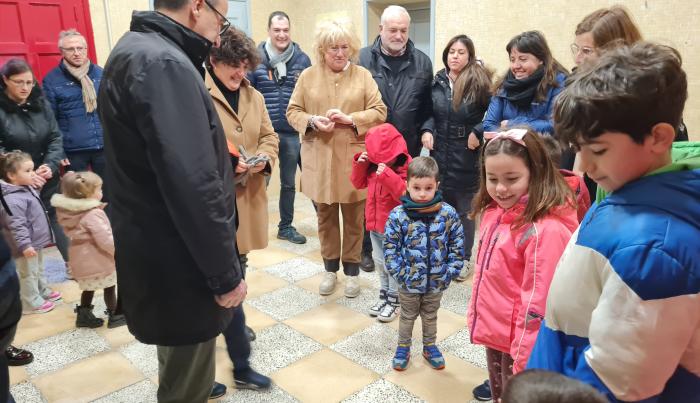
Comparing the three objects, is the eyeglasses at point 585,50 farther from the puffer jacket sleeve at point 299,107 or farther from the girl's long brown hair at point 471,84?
the puffer jacket sleeve at point 299,107

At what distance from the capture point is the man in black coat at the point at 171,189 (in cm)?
130

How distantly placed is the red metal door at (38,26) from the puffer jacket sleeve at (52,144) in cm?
91

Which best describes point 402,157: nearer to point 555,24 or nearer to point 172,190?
point 172,190

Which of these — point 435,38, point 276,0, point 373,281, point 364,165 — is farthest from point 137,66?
point 276,0

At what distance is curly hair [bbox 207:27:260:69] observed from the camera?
215cm

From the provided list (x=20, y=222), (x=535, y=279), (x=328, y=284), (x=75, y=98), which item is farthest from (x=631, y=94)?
(x=75, y=98)

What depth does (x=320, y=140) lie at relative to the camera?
3.04 meters

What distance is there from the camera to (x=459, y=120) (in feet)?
10.7

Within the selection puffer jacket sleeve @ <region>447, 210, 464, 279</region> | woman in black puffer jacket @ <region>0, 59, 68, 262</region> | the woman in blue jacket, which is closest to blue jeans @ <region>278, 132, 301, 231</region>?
woman in black puffer jacket @ <region>0, 59, 68, 262</region>

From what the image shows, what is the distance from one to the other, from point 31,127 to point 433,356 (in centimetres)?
292

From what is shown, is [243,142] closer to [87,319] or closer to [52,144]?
[87,319]

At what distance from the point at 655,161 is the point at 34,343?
9.79ft

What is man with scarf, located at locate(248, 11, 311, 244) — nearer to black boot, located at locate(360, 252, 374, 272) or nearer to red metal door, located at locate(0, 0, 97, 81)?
black boot, located at locate(360, 252, 374, 272)

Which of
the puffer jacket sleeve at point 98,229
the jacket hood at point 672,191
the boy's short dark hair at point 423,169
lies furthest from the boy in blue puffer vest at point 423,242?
the puffer jacket sleeve at point 98,229
